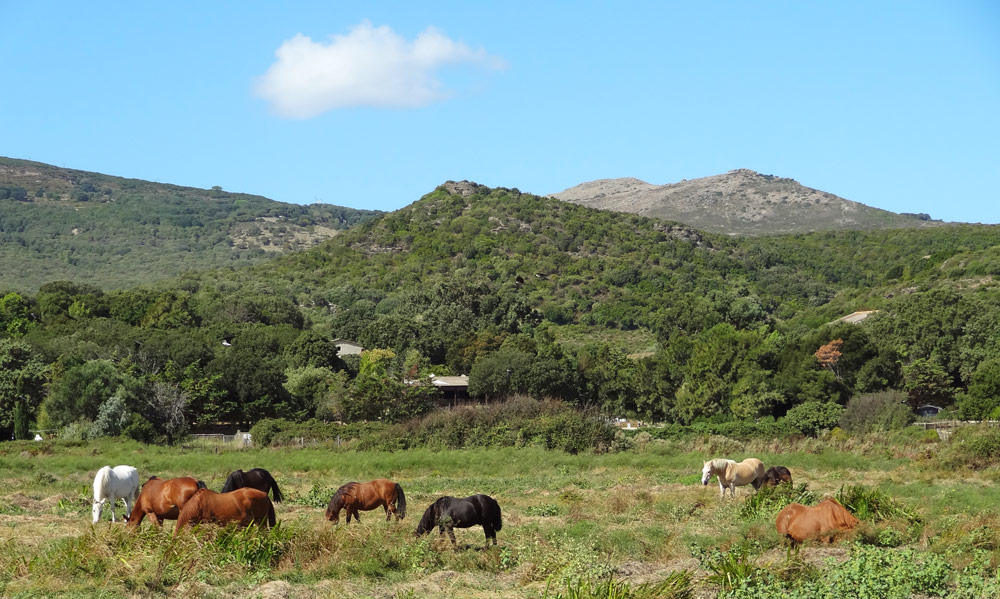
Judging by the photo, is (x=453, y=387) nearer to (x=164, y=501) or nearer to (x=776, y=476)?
(x=776, y=476)

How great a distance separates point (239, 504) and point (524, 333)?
249 ft

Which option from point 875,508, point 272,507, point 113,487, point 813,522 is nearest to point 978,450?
point 875,508

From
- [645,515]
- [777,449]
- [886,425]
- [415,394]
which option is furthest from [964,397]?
[645,515]

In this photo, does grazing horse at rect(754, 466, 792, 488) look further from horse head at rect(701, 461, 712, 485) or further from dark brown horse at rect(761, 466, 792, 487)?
horse head at rect(701, 461, 712, 485)

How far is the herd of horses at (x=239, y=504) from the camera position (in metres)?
15.1

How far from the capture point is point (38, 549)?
1415 cm

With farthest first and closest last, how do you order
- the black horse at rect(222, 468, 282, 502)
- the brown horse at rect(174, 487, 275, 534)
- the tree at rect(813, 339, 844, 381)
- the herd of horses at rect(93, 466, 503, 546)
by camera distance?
the tree at rect(813, 339, 844, 381), the black horse at rect(222, 468, 282, 502), the herd of horses at rect(93, 466, 503, 546), the brown horse at rect(174, 487, 275, 534)

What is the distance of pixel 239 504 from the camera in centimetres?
1533

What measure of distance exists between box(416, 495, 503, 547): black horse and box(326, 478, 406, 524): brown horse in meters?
2.30

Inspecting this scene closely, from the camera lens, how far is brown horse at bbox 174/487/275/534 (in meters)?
14.9

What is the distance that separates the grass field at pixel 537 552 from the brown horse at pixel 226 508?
688 mm

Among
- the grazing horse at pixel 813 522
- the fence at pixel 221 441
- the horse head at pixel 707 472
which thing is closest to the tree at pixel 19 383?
the fence at pixel 221 441

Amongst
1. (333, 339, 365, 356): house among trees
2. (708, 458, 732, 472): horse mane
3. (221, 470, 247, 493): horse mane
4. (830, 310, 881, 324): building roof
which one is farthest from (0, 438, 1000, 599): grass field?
(830, 310, 881, 324): building roof

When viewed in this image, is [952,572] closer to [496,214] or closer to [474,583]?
[474,583]
